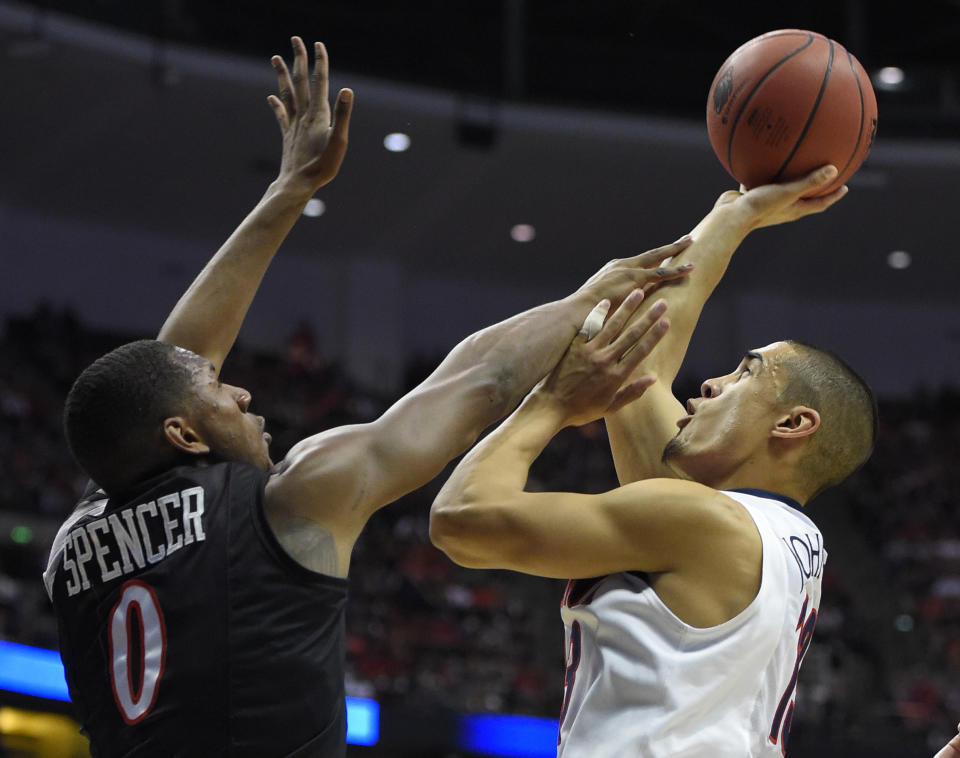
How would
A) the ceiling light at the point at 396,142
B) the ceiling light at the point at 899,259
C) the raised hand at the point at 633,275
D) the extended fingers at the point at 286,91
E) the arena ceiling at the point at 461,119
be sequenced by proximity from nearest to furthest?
the raised hand at the point at 633,275 → the extended fingers at the point at 286,91 → the arena ceiling at the point at 461,119 → the ceiling light at the point at 396,142 → the ceiling light at the point at 899,259

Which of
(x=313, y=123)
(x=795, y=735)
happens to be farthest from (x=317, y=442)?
(x=795, y=735)

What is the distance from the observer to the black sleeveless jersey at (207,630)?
2.08 meters

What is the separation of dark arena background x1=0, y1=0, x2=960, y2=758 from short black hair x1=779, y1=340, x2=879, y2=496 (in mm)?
7639

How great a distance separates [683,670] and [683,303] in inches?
39.9

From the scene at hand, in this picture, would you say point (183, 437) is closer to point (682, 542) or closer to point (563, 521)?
point (563, 521)

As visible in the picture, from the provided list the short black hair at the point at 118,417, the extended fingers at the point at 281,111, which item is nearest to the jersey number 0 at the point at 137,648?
the short black hair at the point at 118,417

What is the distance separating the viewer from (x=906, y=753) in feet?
33.9

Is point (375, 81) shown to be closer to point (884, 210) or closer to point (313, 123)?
point (884, 210)

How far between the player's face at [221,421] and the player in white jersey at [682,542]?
393mm

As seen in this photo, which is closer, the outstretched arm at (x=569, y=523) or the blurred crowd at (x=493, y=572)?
the outstretched arm at (x=569, y=523)

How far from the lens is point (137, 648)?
2.14 m

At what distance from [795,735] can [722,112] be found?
8.56 meters

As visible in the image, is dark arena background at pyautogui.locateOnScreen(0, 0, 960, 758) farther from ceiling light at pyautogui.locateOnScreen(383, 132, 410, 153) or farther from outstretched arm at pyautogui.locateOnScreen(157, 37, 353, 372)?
outstretched arm at pyautogui.locateOnScreen(157, 37, 353, 372)

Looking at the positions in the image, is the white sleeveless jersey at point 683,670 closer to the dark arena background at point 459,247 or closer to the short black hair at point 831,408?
the short black hair at point 831,408
